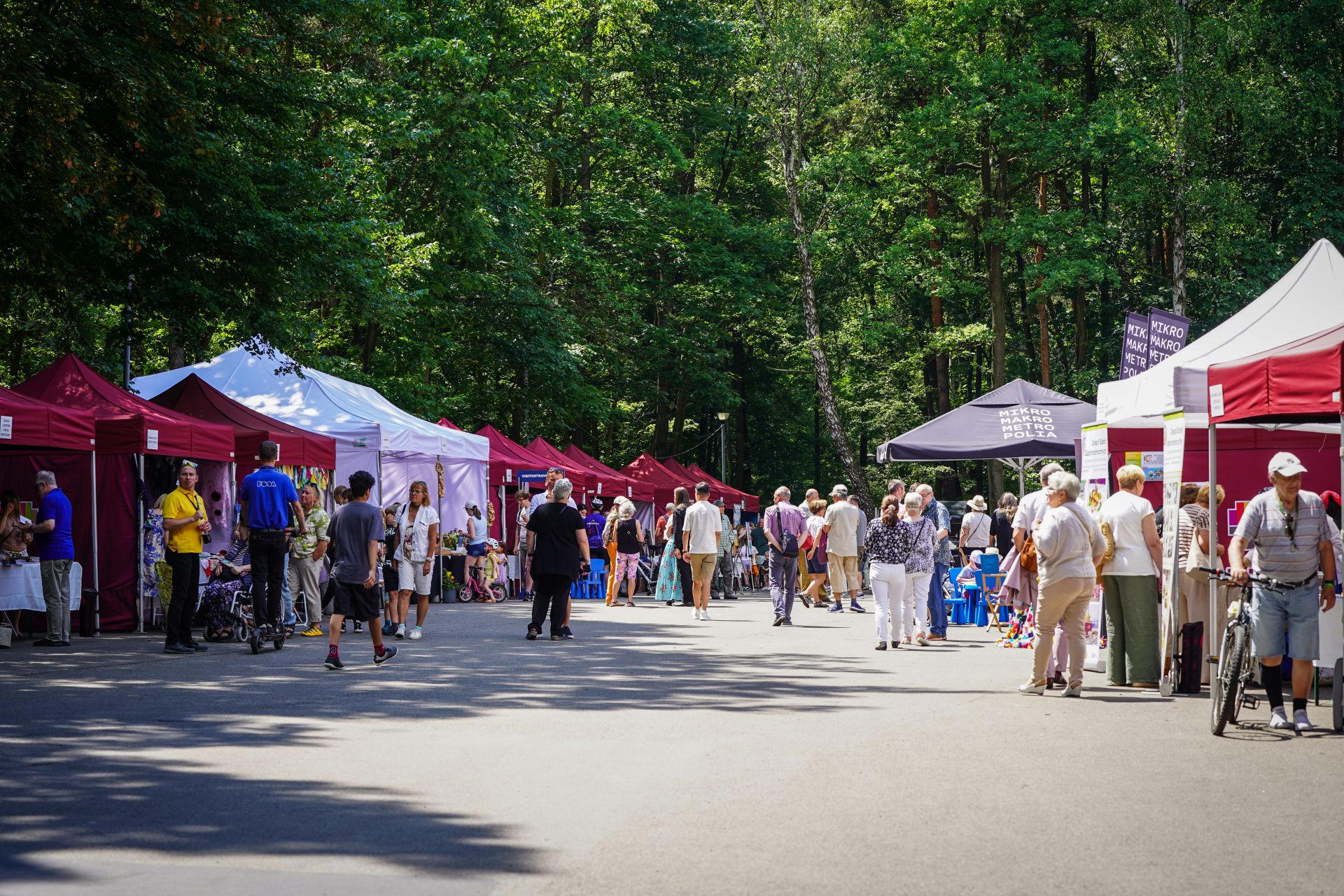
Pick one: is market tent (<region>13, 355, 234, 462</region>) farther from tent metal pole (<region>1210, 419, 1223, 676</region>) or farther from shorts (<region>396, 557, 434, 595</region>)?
tent metal pole (<region>1210, 419, 1223, 676</region>)

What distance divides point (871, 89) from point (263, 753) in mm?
36286

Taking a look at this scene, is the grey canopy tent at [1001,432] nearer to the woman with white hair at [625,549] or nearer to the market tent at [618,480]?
the woman with white hair at [625,549]

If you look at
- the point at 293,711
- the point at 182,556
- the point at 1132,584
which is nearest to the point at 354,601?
the point at 182,556

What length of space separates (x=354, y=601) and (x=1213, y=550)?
24.6ft

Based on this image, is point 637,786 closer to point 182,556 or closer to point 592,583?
point 182,556

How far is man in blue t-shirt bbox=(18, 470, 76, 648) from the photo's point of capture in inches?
639

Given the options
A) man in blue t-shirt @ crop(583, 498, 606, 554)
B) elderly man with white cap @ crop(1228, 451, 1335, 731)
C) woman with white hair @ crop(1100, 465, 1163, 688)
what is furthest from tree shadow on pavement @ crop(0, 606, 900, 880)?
man in blue t-shirt @ crop(583, 498, 606, 554)

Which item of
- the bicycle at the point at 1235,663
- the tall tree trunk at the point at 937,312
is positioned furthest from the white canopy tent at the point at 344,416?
the tall tree trunk at the point at 937,312

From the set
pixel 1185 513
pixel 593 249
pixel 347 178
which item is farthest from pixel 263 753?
pixel 593 249

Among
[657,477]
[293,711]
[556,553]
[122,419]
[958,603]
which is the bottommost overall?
[958,603]

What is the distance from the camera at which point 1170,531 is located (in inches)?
469

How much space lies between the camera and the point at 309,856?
5.90 metres

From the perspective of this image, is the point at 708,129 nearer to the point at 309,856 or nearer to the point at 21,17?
the point at 21,17

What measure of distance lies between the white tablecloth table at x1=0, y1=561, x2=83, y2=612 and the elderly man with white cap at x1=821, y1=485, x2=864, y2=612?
469 inches
